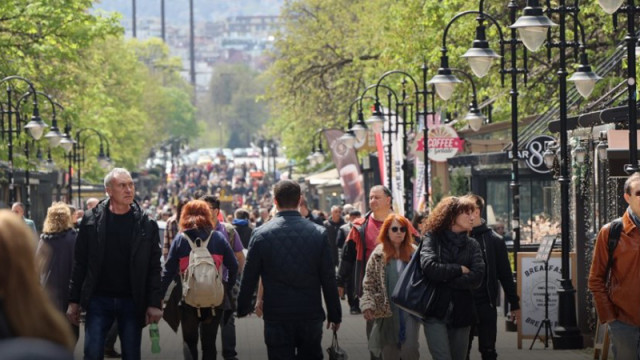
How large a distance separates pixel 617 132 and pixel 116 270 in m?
6.60

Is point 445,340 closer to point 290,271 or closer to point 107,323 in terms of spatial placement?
point 290,271

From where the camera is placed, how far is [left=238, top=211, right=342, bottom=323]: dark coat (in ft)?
33.0

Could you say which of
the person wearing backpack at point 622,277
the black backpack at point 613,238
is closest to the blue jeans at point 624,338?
the person wearing backpack at point 622,277

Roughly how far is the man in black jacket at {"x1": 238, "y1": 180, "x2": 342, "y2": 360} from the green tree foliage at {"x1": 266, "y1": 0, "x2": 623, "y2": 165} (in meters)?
13.6

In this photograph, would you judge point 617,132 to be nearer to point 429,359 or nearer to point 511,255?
point 429,359

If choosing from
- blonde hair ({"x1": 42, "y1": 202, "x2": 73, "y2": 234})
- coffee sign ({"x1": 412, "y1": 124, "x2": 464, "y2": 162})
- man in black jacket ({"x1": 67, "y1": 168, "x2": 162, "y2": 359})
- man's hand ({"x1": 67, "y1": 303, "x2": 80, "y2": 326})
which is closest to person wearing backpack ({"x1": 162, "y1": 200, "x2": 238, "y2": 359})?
man in black jacket ({"x1": 67, "y1": 168, "x2": 162, "y2": 359})

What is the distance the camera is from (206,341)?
12586 mm

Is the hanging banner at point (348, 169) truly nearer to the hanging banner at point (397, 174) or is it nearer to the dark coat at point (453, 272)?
the hanging banner at point (397, 174)

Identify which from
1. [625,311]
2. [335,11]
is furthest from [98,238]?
[335,11]

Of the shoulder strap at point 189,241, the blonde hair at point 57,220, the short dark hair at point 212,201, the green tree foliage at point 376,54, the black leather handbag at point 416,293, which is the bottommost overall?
the black leather handbag at point 416,293

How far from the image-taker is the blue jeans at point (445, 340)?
410 inches

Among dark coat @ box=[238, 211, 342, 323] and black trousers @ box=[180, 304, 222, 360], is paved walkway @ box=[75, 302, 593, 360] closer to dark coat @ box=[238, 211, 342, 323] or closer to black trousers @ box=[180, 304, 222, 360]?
black trousers @ box=[180, 304, 222, 360]

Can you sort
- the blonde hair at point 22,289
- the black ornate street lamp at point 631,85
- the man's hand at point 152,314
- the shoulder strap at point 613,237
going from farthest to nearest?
the black ornate street lamp at point 631,85, the man's hand at point 152,314, the shoulder strap at point 613,237, the blonde hair at point 22,289

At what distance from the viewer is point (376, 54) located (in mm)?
51594
